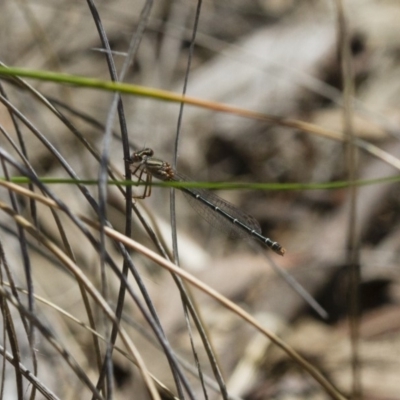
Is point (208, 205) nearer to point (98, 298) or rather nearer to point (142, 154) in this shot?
point (142, 154)

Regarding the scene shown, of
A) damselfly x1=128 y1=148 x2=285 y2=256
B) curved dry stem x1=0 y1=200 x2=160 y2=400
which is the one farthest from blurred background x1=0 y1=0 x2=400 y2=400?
curved dry stem x1=0 y1=200 x2=160 y2=400

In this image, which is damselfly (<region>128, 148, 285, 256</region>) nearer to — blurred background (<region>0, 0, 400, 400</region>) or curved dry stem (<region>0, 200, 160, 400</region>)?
blurred background (<region>0, 0, 400, 400</region>)

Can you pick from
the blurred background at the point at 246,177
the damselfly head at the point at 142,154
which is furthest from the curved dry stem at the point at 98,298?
the damselfly head at the point at 142,154

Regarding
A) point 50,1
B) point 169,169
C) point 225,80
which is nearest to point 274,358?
point 169,169

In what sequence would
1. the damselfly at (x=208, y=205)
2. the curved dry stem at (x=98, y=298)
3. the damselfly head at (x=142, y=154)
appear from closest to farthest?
the curved dry stem at (x=98, y=298) < the damselfly head at (x=142, y=154) < the damselfly at (x=208, y=205)

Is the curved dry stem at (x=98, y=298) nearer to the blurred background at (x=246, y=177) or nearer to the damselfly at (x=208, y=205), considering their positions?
the blurred background at (x=246, y=177)

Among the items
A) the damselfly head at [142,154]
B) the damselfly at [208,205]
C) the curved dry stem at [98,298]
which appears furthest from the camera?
the damselfly at [208,205]
